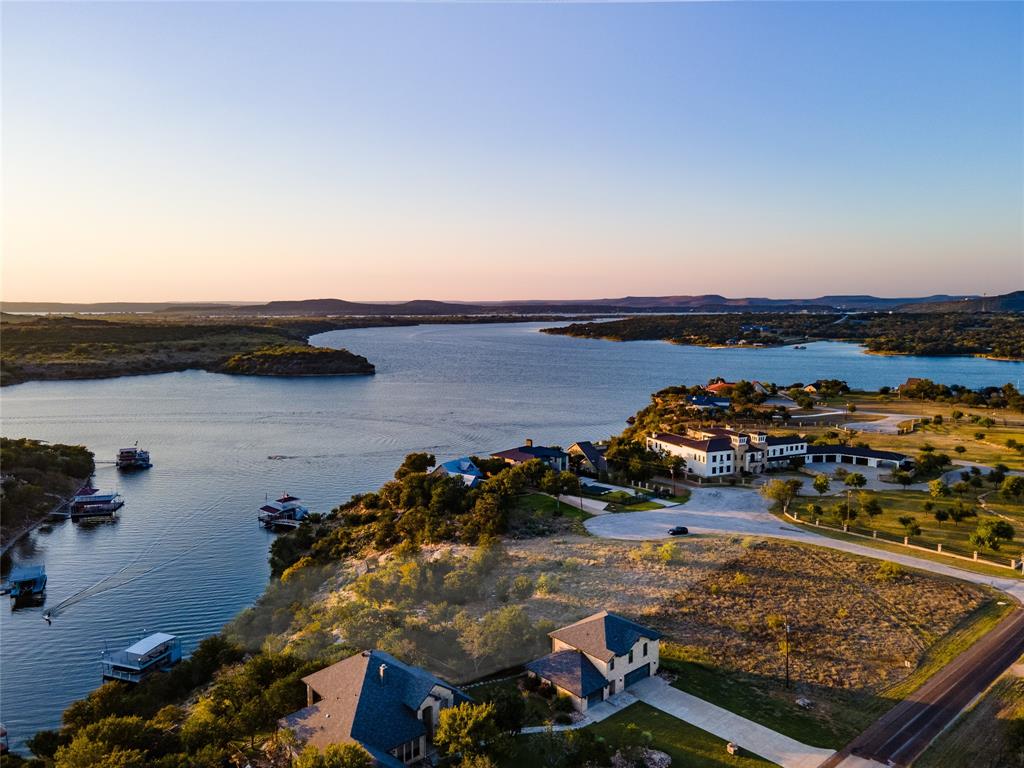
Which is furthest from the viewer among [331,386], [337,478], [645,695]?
[331,386]

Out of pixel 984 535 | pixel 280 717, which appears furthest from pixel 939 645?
pixel 280 717

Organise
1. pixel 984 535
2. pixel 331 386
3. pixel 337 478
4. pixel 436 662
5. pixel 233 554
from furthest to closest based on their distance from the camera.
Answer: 1. pixel 331 386
2. pixel 337 478
3. pixel 233 554
4. pixel 984 535
5. pixel 436 662

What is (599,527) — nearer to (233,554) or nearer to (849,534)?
(849,534)

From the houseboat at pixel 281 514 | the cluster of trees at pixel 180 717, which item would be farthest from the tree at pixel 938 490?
the houseboat at pixel 281 514

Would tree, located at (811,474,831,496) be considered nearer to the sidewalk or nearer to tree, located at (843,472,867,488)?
tree, located at (843,472,867,488)

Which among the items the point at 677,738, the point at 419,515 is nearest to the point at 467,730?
the point at 677,738

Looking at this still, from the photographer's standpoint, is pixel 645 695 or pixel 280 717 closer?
pixel 280 717

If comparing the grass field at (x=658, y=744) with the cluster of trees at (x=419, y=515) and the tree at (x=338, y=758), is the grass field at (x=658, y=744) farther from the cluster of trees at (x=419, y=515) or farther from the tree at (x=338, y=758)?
the cluster of trees at (x=419, y=515)
